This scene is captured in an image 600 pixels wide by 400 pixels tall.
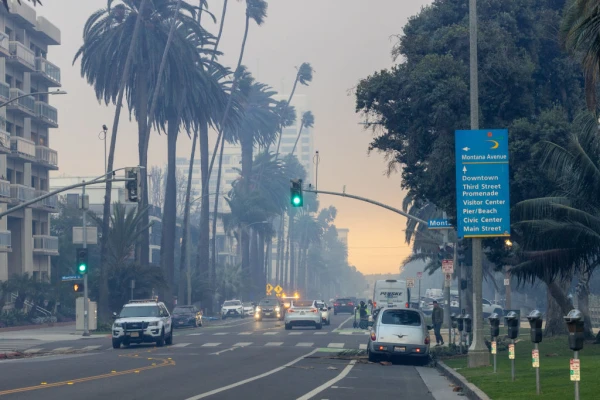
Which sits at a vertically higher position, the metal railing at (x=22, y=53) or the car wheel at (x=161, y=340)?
the metal railing at (x=22, y=53)

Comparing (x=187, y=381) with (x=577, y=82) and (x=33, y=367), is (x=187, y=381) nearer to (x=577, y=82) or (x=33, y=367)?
(x=33, y=367)

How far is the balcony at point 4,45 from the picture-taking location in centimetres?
6788

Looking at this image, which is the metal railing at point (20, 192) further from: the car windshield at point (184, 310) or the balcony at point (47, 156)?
the car windshield at point (184, 310)

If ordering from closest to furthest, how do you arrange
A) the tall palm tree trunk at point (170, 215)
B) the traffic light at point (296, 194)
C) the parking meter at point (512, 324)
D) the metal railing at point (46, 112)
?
the parking meter at point (512, 324), the traffic light at point (296, 194), the metal railing at point (46, 112), the tall palm tree trunk at point (170, 215)

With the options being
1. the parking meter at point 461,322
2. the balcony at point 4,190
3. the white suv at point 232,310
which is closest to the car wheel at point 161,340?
the parking meter at point 461,322

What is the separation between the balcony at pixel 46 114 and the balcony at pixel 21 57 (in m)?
3.40

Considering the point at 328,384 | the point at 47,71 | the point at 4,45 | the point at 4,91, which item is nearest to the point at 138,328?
the point at 328,384

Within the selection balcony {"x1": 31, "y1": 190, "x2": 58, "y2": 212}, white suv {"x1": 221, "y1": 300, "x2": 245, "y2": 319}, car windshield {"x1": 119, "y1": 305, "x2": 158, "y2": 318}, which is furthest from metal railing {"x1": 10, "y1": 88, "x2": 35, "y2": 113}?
car windshield {"x1": 119, "y1": 305, "x2": 158, "y2": 318}

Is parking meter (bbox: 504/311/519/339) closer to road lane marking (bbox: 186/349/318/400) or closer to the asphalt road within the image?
the asphalt road

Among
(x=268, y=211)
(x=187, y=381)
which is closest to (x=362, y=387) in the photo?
(x=187, y=381)

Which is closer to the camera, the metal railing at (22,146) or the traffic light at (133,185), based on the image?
the traffic light at (133,185)

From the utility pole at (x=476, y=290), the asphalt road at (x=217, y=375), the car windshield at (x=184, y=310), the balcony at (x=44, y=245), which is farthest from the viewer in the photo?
the balcony at (x=44, y=245)

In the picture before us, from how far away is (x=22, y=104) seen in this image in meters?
73.6

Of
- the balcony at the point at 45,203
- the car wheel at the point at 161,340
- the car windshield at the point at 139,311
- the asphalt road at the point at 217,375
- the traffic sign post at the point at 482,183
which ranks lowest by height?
the car wheel at the point at 161,340
